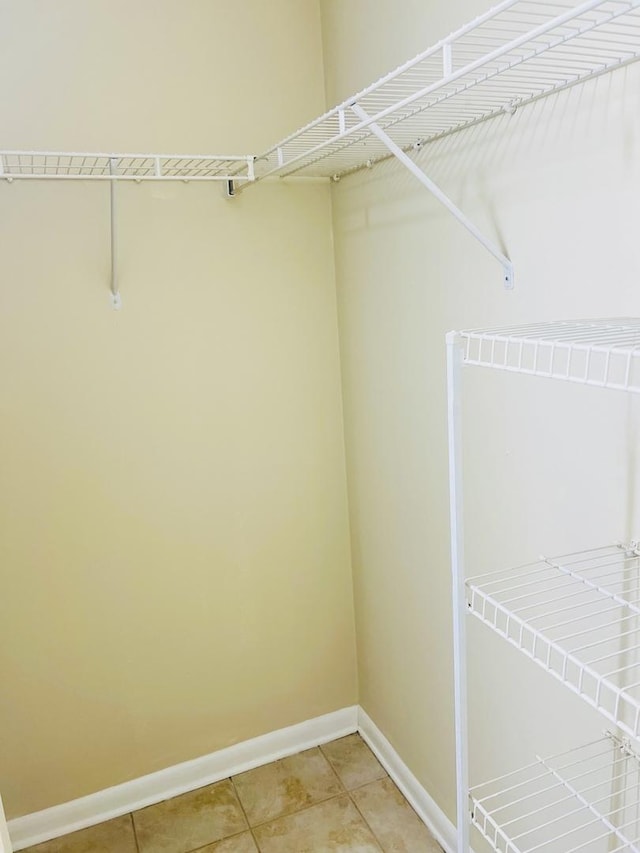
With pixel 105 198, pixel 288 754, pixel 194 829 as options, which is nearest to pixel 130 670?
pixel 194 829

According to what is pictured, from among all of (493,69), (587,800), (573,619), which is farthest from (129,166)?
(587,800)

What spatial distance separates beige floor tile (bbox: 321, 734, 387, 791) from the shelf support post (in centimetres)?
110

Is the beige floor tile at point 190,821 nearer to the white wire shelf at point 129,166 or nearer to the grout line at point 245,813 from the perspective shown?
the grout line at point 245,813

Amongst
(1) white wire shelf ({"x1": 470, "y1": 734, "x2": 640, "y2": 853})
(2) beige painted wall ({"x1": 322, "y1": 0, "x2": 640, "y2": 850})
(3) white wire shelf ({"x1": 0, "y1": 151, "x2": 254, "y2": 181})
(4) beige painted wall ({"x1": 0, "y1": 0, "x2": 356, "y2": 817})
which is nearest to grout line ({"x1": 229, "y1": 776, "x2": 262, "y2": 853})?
(4) beige painted wall ({"x1": 0, "y1": 0, "x2": 356, "y2": 817})

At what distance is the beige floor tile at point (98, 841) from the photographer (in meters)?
1.91

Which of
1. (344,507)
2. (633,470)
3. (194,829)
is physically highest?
(633,470)

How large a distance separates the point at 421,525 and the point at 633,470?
0.78 metres

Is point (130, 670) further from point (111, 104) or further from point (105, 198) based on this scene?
point (111, 104)

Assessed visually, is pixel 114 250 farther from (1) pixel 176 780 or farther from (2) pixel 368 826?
(2) pixel 368 826

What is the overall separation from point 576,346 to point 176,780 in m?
1.96

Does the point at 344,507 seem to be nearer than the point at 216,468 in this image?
No

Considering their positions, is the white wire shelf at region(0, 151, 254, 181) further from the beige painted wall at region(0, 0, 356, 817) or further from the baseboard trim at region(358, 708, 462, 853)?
the baseboard trim at region(358, 708, 462, 853)

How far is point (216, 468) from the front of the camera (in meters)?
2.02

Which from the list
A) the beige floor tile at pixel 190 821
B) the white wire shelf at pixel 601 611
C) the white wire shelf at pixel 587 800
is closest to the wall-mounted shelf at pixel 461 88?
the white wire shelf at pixel 601 611
